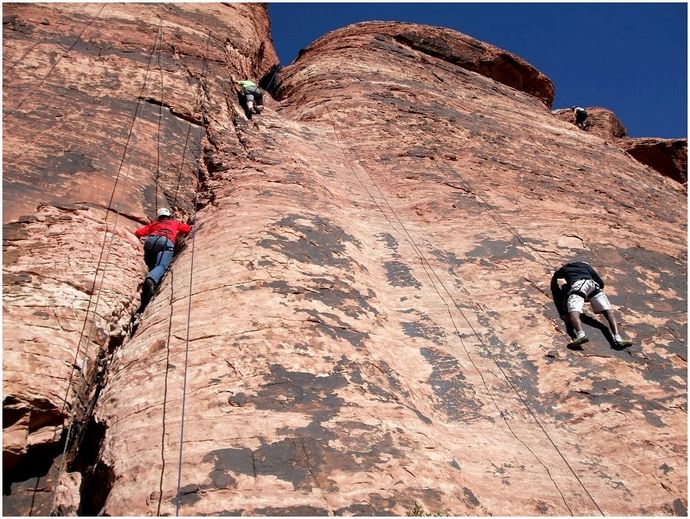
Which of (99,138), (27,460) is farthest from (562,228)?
(27,460)

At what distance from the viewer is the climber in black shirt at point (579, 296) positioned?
7416 millimetres

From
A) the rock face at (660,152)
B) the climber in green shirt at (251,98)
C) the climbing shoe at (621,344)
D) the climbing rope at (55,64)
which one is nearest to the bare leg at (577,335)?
the climbing shoe at (621,344)

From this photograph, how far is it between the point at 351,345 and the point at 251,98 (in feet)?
26.6

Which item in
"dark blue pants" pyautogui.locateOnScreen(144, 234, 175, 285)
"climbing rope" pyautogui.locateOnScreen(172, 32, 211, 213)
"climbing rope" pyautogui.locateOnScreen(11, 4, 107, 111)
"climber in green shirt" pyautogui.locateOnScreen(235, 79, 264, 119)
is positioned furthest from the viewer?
"climber in green shirt" pyautogui.locateOnScreen(235, 79, 264, 119)

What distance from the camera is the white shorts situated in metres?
7.71

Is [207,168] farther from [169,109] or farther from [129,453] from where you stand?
[129,453]

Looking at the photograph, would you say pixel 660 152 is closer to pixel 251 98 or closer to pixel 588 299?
pixel 251 98

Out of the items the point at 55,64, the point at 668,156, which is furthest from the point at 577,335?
the point at 668,156

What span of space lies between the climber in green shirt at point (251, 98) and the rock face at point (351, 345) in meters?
0.75

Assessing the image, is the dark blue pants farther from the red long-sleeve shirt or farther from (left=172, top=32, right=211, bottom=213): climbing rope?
(left=172, top=32, right=211, bottom=213): climbing rope

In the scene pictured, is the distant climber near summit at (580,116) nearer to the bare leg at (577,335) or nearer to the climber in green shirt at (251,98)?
the climber in green shirt at (251,98)

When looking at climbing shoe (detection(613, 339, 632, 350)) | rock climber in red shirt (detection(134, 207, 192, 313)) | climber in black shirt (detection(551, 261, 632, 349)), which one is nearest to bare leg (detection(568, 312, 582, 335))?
climber in black shirt (detection(551, 261, 632, 349))

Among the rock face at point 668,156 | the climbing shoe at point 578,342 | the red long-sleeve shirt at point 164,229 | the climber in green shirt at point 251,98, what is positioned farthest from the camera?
the rock face at point 668,156

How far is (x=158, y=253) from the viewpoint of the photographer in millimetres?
7914
